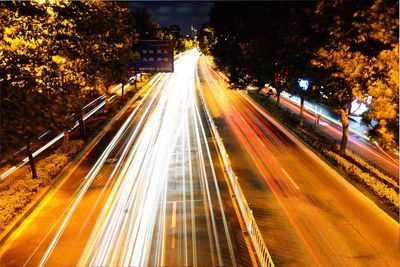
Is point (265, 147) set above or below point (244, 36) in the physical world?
below

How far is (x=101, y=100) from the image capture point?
4281 centimetres

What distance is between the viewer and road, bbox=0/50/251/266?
1129 cm

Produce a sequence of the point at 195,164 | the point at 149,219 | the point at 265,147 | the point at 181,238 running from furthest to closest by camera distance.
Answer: the point at 265,147
the point at 195,164
the point at 149,219
the point at 181,238

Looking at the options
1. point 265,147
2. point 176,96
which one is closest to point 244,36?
point 265,147

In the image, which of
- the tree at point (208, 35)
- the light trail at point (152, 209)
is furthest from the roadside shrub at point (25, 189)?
the tree at point (208, 35)

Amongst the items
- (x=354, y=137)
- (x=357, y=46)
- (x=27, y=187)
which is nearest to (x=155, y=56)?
(x=27, y=187)

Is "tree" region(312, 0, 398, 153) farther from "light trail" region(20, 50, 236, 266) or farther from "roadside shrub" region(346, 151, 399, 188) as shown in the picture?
"light trail" region(20, 50, 236, 266)

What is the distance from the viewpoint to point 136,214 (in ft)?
45.7

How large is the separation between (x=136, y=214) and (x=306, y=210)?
7.49 m

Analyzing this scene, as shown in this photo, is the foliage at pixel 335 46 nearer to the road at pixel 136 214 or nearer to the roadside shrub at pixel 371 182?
the roadside shrub at pixel 371 182

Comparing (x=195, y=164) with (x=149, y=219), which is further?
(x=195, y=164)

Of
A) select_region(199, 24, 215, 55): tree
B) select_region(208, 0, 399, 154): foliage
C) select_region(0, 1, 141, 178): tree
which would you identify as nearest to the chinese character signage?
select_region(0, 1, 141, 178): tree

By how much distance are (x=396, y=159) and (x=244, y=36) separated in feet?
48.0

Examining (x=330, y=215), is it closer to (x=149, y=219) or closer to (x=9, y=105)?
(x=149, y=219)
